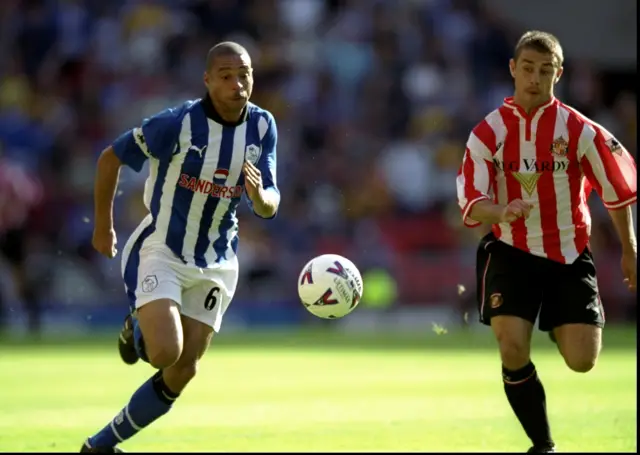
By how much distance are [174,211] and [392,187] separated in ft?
43.8

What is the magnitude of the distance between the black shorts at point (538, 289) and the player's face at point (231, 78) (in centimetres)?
160

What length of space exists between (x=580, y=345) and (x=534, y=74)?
1.43 m

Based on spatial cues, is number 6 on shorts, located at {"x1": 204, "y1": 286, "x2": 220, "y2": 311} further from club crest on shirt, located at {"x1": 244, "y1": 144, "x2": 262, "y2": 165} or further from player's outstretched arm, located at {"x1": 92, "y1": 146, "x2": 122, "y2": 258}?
club crest on shirt, located at {"x1": 244, "y1": 144, "x2": 262, "y2": 165}

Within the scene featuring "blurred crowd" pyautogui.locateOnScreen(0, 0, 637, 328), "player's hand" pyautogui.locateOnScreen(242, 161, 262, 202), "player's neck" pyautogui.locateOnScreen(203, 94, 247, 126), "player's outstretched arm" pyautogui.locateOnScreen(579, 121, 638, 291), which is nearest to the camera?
"player's hand" pyautogui.locateOnScreen(242, 161, 262, 202)

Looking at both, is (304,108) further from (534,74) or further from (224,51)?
(534,74)

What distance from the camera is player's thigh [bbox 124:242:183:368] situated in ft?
22.6

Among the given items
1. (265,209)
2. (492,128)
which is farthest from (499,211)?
(265,209)

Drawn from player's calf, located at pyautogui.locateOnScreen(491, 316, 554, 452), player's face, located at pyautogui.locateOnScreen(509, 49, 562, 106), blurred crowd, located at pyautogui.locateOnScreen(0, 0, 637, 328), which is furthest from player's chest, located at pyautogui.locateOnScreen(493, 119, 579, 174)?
blurred crowd, located at pyautogui.locateOnScreen(0, 0, 637, 328)

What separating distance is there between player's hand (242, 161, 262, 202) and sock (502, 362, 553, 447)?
162 cm

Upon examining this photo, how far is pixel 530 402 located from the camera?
7.01 m

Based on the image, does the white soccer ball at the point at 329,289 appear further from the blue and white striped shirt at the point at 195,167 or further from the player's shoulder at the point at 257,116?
the player's shoulder at the point at 257,116

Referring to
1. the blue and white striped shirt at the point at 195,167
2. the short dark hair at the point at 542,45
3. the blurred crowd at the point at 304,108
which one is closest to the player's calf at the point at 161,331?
the blue and white striped shirt at the point at 195,167

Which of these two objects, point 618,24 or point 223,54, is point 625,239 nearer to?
point 223,54

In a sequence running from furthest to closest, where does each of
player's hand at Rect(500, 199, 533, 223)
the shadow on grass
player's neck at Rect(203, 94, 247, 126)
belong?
the shadow on grass, player's neck at Rect(203, 94, 247, 126), player's hand at Rect(500, 199, 533, 223)
